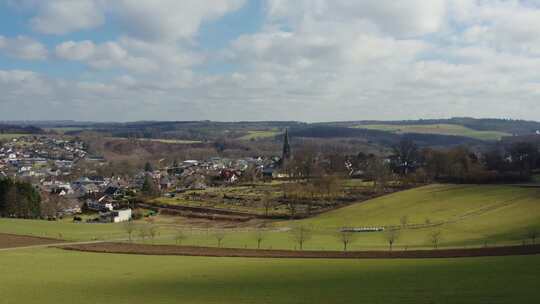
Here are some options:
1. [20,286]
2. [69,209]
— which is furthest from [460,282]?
Result: [69,209]

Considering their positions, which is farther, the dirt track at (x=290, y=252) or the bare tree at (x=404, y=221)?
the bare tree at (x=404, y=221)

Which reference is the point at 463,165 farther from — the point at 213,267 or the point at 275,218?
the point at 213,267

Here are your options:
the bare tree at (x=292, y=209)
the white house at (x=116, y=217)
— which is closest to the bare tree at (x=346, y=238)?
the bare tree at (x=292, y=209)

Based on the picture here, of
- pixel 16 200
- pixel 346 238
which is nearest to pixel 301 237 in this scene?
pixel 346 238

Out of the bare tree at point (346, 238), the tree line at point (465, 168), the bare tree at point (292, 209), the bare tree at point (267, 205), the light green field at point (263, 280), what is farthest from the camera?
the tree line at point (465, 168)

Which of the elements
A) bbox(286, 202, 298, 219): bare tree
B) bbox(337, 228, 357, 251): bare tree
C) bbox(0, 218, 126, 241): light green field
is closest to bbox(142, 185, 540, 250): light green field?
bbox(337, 228, 357, 251): bare tree

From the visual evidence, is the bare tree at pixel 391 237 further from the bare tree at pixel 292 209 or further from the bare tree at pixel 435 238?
the bare tree at pixel 292 209
